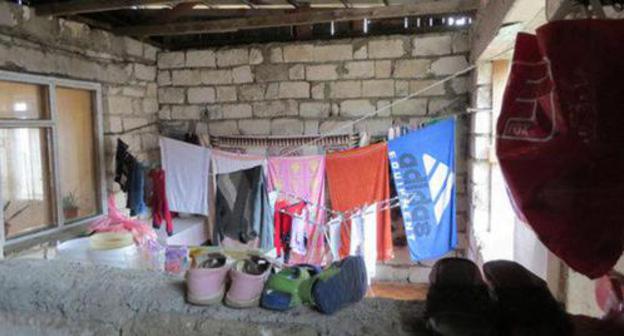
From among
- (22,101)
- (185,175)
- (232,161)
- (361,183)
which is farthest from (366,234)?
(22,101)

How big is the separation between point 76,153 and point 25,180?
1.60 ft

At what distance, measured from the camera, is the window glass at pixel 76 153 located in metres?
3.10

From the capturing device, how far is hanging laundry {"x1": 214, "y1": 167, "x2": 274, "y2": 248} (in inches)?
134

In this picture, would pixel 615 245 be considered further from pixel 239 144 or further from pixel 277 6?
pixel 239 144

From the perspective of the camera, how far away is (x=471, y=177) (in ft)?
10.8

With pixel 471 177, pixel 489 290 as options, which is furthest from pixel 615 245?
pixel 471 177

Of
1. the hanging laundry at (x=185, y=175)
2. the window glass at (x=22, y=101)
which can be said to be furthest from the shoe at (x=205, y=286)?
the hanging laundry at (x=185, y=175)

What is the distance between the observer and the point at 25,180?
281 centimetres

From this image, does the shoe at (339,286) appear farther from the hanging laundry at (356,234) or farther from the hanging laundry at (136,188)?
the hanging laundry at (136,188)

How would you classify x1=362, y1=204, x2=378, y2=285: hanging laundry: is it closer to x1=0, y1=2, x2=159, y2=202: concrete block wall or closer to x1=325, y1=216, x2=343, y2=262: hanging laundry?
x1=325, y1=216, x2=343, y2=262: hanging laundry

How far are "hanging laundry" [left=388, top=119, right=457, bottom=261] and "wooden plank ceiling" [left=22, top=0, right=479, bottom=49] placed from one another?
0.98 m

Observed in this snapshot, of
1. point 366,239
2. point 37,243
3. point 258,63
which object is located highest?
point 258,63

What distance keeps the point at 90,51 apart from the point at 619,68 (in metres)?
3.59

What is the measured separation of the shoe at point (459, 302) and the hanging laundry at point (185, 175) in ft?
10.4
